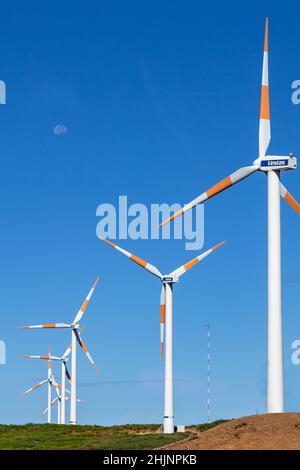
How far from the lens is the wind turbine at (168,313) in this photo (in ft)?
381

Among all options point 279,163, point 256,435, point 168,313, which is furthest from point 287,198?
point 168,313

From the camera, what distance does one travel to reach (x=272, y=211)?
7612cm

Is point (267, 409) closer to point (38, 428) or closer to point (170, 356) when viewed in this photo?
point (170, 356)

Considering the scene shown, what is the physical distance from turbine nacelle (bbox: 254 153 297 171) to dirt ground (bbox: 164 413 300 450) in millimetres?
20529

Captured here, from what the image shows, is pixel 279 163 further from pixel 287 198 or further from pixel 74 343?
pixel 74 343

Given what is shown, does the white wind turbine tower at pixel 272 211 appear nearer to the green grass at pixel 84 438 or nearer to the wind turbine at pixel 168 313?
the green grass at pixel 84 438

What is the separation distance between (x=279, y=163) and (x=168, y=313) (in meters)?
42.5

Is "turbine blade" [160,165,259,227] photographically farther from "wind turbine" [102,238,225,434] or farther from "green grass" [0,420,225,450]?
"wind turbine" [102,238,225,434]

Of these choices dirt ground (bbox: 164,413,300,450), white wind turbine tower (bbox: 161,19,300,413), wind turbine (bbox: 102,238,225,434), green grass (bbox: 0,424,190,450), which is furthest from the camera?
wind turbine (bbox: 102,238,225,434)

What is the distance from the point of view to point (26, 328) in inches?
6442

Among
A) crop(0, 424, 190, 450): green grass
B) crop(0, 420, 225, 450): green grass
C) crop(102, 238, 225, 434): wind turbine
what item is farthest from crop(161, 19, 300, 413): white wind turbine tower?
crop(102, 238, 225, 434): wind turbine

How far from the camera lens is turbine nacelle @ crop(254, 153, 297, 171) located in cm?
7831

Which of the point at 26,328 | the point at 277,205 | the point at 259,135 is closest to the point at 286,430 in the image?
the point at 277,205
